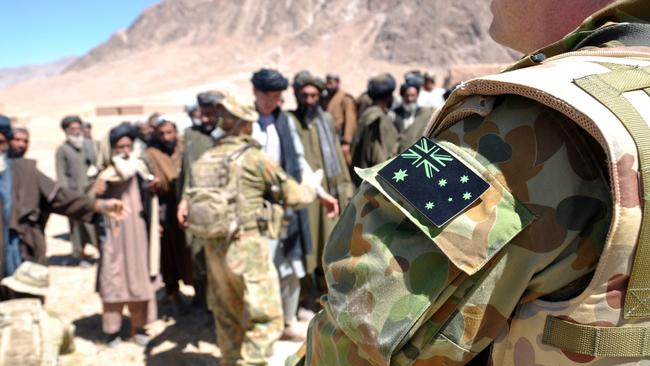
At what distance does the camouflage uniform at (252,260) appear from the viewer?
2.89 metres

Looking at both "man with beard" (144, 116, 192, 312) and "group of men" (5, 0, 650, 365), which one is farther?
"man with beard" (144, 116, 192, 312)

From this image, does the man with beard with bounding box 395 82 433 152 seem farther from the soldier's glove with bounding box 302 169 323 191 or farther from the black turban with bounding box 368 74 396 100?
the soldier's glove with bounding box 302 169 323 191

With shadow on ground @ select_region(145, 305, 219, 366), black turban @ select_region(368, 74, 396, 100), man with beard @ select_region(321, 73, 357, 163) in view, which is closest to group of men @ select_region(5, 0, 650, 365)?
shadow on ground @ select_region(145, 305, 219, 366)

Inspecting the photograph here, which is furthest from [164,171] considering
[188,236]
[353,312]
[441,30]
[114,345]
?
[441,30]

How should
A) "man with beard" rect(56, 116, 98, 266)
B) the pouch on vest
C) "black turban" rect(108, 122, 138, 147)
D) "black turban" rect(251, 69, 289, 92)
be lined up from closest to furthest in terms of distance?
the pouch on vest, "black turban" rect(251, 69, 289, 92), "black turban" rect(108, 122, 138, 147), "man with beard" rect(56, 116, 98, 266)

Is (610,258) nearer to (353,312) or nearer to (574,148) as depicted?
(574,148)

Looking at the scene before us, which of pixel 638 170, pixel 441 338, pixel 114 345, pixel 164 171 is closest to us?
pixel 638 170

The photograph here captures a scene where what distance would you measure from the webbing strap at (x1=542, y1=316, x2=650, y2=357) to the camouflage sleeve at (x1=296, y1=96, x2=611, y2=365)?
50 mm

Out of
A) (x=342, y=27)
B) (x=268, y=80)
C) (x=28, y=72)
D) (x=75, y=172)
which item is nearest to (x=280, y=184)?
(x=268, y=80)

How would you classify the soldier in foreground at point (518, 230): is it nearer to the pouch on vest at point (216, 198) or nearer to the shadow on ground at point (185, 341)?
the pouch on vest at point (216, 198)

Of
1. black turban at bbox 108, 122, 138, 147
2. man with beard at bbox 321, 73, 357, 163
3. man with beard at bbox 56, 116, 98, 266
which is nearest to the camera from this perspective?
black turban at bbox 108, 122, 138, 147

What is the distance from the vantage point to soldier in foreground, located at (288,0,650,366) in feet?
2.22

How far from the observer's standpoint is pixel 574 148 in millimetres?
713

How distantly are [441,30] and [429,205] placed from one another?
48534 millimetres
